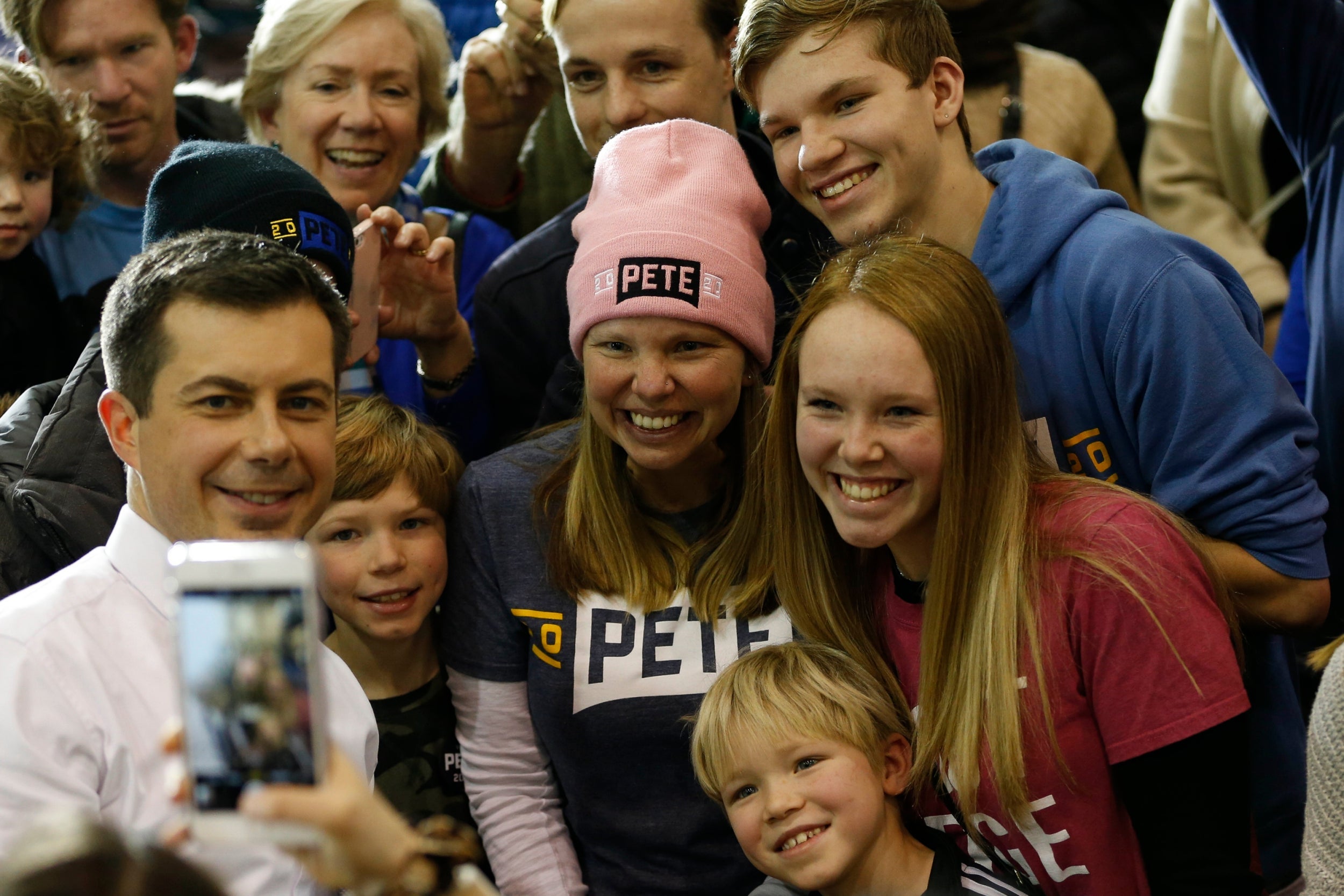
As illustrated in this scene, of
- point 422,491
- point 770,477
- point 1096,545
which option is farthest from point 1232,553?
point 422,491

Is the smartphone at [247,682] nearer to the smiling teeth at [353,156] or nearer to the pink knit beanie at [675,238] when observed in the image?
the pink knit beanie at [675,238]

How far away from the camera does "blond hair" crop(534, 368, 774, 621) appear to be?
2.31m

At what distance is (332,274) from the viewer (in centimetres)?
237

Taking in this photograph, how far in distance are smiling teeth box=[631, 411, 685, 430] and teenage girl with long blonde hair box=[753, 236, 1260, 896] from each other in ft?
0.87

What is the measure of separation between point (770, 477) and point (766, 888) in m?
0.66

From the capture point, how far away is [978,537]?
1989 mm

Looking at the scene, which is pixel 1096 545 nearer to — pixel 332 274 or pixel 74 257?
pixel 332 274

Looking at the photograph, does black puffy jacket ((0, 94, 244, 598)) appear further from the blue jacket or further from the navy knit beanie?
the blue jacket

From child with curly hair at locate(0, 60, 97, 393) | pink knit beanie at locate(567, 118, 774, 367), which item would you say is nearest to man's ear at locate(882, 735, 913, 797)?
pink knit beanie at locate(567, 118, 774, 367)

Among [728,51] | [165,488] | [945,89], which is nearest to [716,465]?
[945,89]

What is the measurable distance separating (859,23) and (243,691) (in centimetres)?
165

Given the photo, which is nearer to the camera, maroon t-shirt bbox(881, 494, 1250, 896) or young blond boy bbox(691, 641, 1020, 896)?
maroon t-shirt bbox(881, 494, 1250, 896)

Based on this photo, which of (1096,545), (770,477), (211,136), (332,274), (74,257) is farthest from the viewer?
(211,136)

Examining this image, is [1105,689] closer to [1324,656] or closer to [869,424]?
[1324,656]
